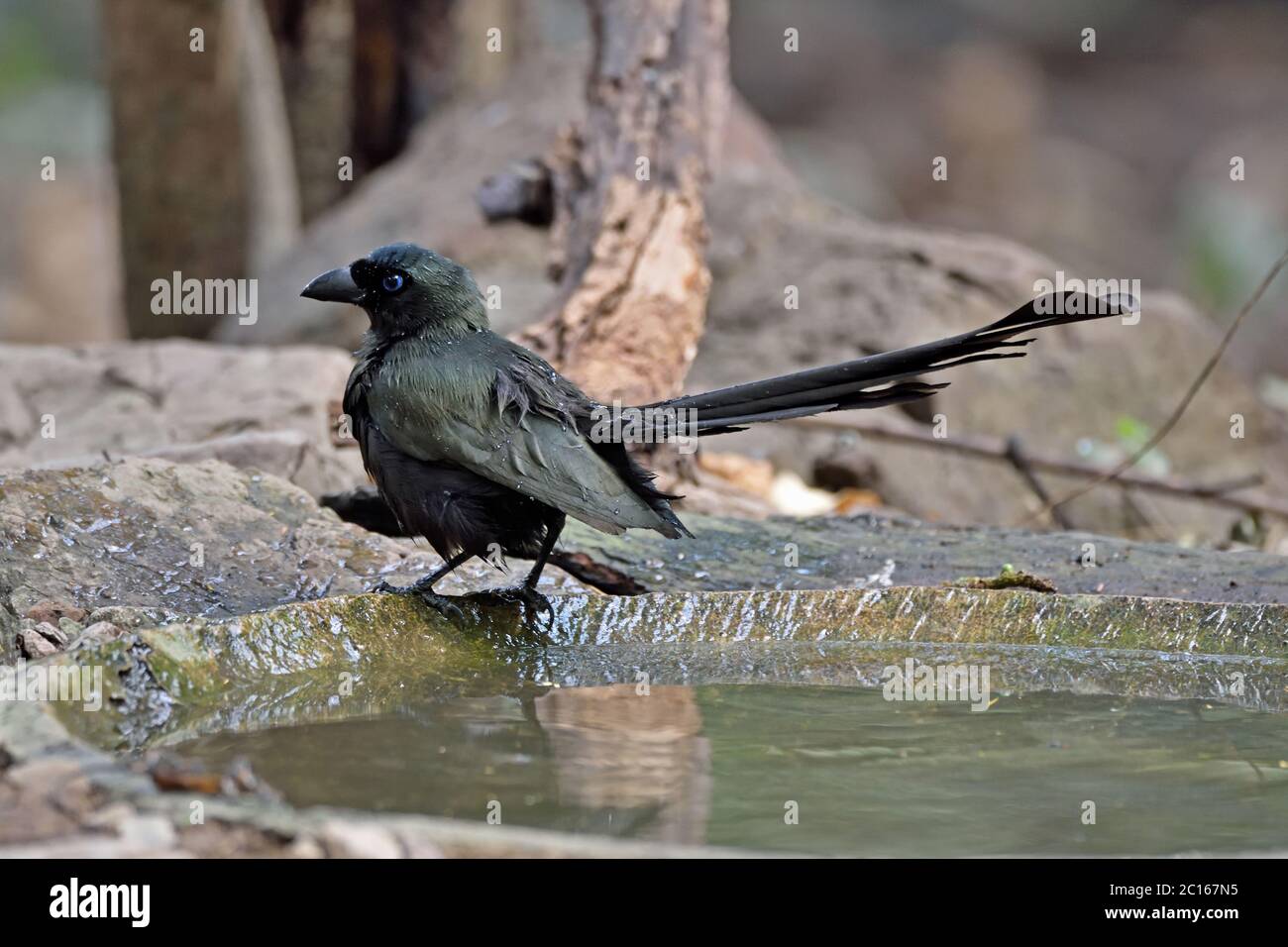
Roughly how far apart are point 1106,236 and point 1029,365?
12000 millimetres

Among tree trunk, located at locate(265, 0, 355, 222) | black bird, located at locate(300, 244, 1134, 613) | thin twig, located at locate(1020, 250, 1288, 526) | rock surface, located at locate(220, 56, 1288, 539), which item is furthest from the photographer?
tree trunk, located at locate(265, 0, 355, 222)

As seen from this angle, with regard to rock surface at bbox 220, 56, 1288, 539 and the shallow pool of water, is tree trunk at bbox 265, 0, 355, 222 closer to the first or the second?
rock surface at bbox 220, 56, 1288, 539

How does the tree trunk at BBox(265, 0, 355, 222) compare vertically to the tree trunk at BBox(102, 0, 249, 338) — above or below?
above

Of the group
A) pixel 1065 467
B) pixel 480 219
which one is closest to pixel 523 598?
pixel 1065 467

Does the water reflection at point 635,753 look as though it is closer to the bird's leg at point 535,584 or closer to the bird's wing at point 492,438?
the bird's leg at point 535,584

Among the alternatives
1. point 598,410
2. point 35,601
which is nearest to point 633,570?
point 598,410

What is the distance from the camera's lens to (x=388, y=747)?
8.66ft

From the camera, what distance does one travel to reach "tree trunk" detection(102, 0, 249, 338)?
27.7 ft

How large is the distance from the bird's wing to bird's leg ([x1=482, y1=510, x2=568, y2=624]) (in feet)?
0.51

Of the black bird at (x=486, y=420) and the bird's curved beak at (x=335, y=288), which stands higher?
the bird's curved beak at (x=335, y=288)

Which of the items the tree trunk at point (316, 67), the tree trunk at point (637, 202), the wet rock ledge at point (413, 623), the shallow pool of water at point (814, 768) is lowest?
the shallow pool of water at point (814, 768)

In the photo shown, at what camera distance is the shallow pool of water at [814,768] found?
2.29 metres

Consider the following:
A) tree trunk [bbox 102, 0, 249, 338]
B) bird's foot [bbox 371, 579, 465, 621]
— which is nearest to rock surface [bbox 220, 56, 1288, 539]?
tree trunk [bbox 102, 0, 249, 338]

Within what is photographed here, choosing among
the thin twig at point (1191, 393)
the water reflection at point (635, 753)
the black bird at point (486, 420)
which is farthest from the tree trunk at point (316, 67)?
the water reflection at point (635, 753)
